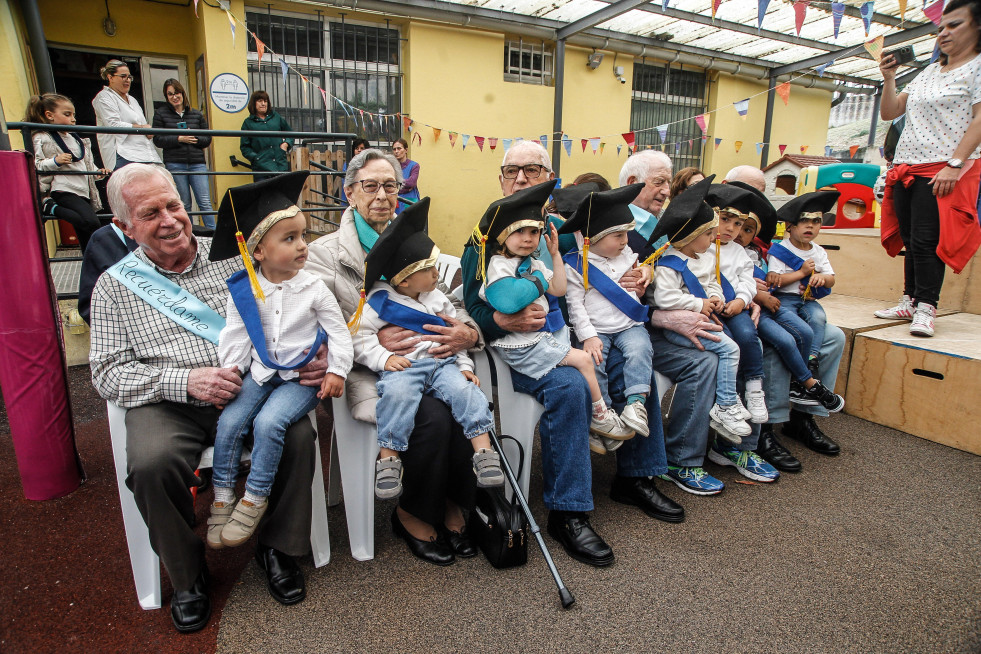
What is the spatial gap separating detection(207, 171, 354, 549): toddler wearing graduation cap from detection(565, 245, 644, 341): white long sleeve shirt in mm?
1131

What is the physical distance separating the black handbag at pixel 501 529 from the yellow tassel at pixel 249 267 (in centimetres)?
112

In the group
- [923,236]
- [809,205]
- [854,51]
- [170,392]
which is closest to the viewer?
[170,392]

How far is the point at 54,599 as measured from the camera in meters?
2.03

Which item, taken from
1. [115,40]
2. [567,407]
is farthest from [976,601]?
[115,40]

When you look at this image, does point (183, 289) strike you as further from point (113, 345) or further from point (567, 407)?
point (567, 407)

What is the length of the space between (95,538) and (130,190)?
4.86 ft

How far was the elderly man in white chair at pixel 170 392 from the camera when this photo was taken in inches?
75.3

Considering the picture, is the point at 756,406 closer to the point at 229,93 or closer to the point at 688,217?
the point at 688,217

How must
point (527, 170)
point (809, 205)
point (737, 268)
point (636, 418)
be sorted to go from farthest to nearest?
point (809, 205)
point (737, 268)
point (527, 170)
point (636, 418)

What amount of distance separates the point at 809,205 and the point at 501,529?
9.04ft

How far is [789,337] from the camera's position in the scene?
3.13 m

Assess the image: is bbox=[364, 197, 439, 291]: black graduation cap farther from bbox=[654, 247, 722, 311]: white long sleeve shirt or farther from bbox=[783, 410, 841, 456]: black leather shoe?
bbox=[783, 410, 841, 456]: black leather shoe

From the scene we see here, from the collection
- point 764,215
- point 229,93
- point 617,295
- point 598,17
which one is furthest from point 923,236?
point 229,93

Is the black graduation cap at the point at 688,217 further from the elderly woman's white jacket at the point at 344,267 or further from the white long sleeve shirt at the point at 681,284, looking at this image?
the elderly woman's white jacket at the point at 344,267
